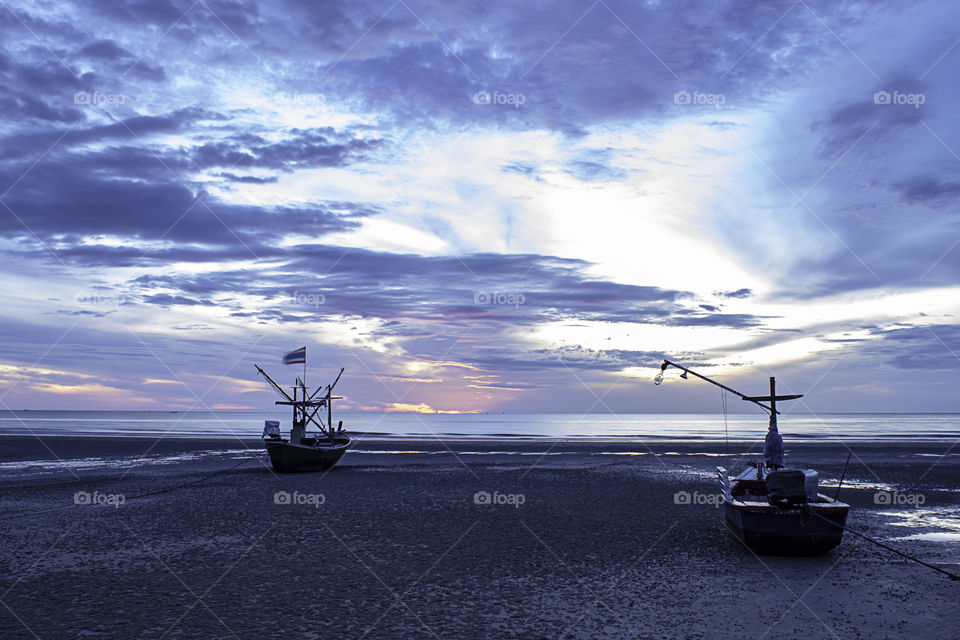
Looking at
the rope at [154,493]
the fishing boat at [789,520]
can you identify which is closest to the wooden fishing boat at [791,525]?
the fishing boat at [789,520]

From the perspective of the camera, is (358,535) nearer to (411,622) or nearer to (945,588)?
(411,622)

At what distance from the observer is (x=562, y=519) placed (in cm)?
2309

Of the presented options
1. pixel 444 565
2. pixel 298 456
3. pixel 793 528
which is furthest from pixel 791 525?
pixel 298 456

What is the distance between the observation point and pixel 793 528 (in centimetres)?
1697

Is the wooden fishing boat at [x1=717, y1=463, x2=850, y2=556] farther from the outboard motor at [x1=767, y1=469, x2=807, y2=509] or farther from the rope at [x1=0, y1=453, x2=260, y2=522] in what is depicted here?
the rope at [x1=0, y1=453, x2=260, y2=522]

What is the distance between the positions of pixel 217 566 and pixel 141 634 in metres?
5.02

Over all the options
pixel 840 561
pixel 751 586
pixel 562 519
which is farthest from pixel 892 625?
pixel 562 519

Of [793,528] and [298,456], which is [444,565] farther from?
[298,456]

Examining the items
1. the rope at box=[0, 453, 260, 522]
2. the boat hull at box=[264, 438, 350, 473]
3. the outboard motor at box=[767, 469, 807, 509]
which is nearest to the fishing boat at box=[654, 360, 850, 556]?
the outboard motor at box=[767, 469, 807, 509]

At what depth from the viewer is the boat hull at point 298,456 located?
1491 inches

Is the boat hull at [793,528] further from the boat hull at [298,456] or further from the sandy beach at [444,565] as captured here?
the boat hull at [298,456]

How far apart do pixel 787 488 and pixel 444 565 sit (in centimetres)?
836

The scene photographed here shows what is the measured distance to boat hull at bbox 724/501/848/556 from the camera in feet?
54.9

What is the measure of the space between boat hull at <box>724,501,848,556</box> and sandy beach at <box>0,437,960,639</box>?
13.9 inches
